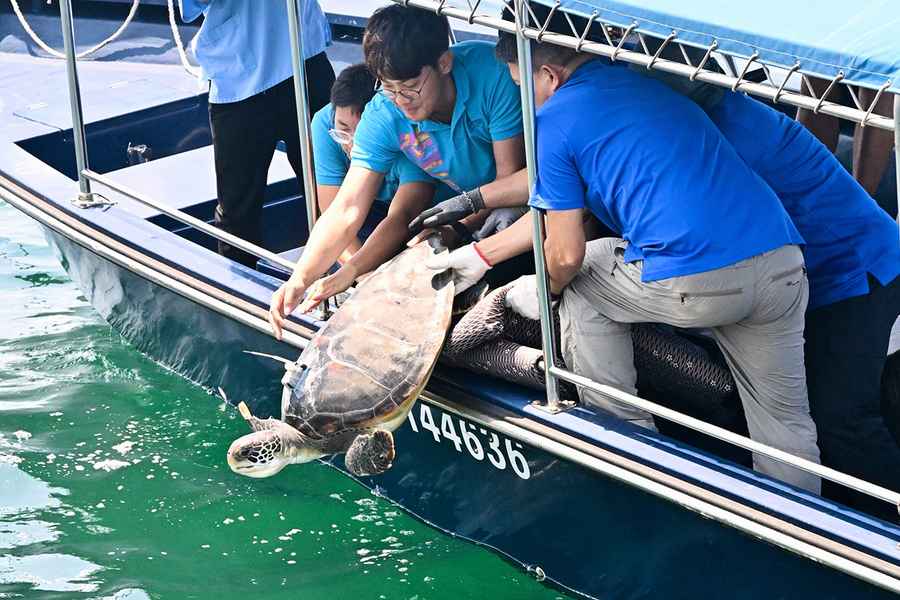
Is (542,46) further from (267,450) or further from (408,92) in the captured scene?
(267,450)

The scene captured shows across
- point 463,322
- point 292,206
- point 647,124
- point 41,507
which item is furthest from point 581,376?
point 292,206

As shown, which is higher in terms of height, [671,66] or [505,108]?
[671,66]

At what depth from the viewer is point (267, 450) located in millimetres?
3611

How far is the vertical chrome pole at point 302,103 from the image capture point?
12.2 ft

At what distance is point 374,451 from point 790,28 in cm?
164

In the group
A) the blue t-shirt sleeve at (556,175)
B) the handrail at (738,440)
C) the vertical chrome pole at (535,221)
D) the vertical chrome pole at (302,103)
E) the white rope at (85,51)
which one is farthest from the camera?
the white rope at (85,51)

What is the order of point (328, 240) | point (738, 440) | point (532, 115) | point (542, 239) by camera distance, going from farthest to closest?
point (328, 240) < point (542, 239) < point (532, 115) < point (738, 440)

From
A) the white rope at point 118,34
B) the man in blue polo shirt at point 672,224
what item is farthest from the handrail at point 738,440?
the white rope at point 118,34

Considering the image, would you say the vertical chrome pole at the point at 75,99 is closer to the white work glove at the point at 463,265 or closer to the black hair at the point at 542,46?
the white work glove at the point at 463,265

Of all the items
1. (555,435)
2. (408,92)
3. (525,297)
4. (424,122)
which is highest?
(408,92)

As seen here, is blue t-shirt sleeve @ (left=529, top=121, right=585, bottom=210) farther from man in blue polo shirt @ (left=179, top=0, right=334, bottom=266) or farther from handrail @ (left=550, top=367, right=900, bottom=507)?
man in blue polo shirt @ (left=179, top=0, right=334, bottom=266)

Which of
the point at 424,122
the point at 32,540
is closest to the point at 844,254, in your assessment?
the point at 424,122

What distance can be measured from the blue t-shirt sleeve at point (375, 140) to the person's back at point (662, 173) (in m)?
0.76

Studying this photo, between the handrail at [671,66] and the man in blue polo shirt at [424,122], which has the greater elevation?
the handrail at [671,66]
